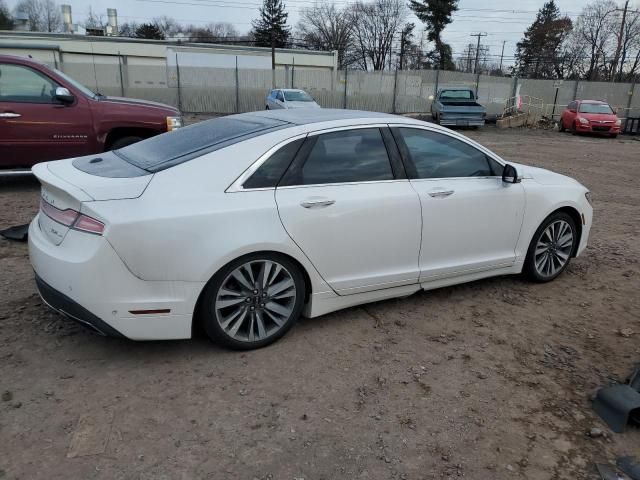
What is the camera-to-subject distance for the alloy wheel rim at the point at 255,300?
3.21 meters

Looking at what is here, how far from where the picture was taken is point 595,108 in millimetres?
22625

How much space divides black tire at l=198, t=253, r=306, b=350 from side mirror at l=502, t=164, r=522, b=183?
77.1 inches

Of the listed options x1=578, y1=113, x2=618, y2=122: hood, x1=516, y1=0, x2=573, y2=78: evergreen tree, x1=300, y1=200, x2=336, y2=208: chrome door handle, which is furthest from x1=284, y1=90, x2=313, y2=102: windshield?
x1=516, y1=0, x2=573, y2=78: evergreen tree

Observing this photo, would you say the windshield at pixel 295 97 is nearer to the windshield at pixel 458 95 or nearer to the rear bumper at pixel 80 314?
the windshield at pixel 458 95

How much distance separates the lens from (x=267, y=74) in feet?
97.7

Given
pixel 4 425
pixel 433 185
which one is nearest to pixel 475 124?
pixel 433 185

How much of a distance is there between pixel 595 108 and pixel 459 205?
22.4 m

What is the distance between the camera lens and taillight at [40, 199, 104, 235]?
2.87 metres

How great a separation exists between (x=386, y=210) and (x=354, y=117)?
76 cm

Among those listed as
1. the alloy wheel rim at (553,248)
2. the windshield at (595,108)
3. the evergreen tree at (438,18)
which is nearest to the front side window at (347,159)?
the alloy wheel rim at (553,248)

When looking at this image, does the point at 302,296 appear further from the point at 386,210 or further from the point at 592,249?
the point at 592,249

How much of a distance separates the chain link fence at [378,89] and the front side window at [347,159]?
26.4 metres

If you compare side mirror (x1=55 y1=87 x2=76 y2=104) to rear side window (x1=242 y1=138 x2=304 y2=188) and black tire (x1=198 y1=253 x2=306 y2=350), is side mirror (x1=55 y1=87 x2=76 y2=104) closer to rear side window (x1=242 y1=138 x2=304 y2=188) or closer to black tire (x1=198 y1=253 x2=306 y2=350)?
rear side window (x1=242 y1=138 x2=304 y2=188)

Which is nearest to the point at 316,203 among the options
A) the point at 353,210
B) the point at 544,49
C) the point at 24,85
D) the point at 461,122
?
the point at 353,210
